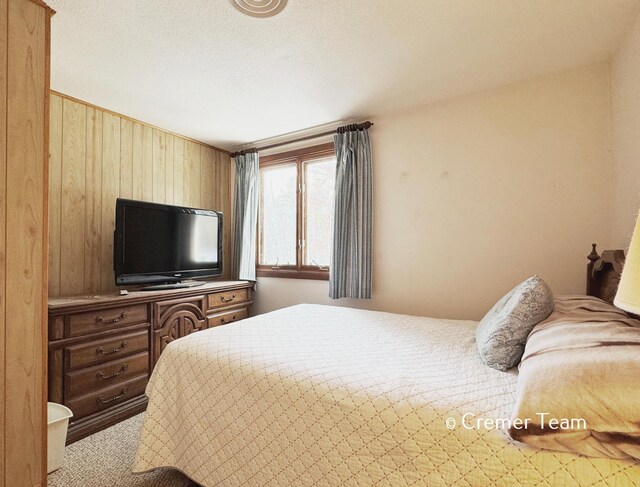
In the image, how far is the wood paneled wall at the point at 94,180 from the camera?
2529 mm

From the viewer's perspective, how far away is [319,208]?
3438mm

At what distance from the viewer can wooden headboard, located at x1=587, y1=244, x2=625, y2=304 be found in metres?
1.57

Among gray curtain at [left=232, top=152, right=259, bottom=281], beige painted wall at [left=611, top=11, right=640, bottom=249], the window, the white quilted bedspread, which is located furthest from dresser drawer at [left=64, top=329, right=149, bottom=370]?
beige painted wall at [left=611, top=11, right=640, bottom=249]

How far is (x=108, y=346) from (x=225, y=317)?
1.15 metres

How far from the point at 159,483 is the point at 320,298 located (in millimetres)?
1996

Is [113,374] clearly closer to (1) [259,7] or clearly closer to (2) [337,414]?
(2) [337,414]

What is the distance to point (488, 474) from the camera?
3.02 feet

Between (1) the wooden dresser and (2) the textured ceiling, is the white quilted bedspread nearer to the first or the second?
(1) the wooden dresser

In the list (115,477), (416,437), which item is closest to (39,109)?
(115,477)

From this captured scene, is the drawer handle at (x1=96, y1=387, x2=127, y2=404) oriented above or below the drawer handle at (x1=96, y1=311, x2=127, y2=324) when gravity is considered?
below

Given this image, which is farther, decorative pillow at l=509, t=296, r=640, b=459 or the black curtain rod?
the black curtain rod

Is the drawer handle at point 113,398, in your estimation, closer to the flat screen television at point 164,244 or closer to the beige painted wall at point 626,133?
the flat screen television at point 164,244

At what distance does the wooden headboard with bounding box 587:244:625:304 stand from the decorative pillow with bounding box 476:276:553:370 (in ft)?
1.37

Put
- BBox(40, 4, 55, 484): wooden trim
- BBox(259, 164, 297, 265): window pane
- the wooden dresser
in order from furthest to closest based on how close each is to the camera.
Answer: BBox(259, 164, 297, 265): window pane, the wooden dresser, BBox(40, 4, 55, 484): wooden trim
